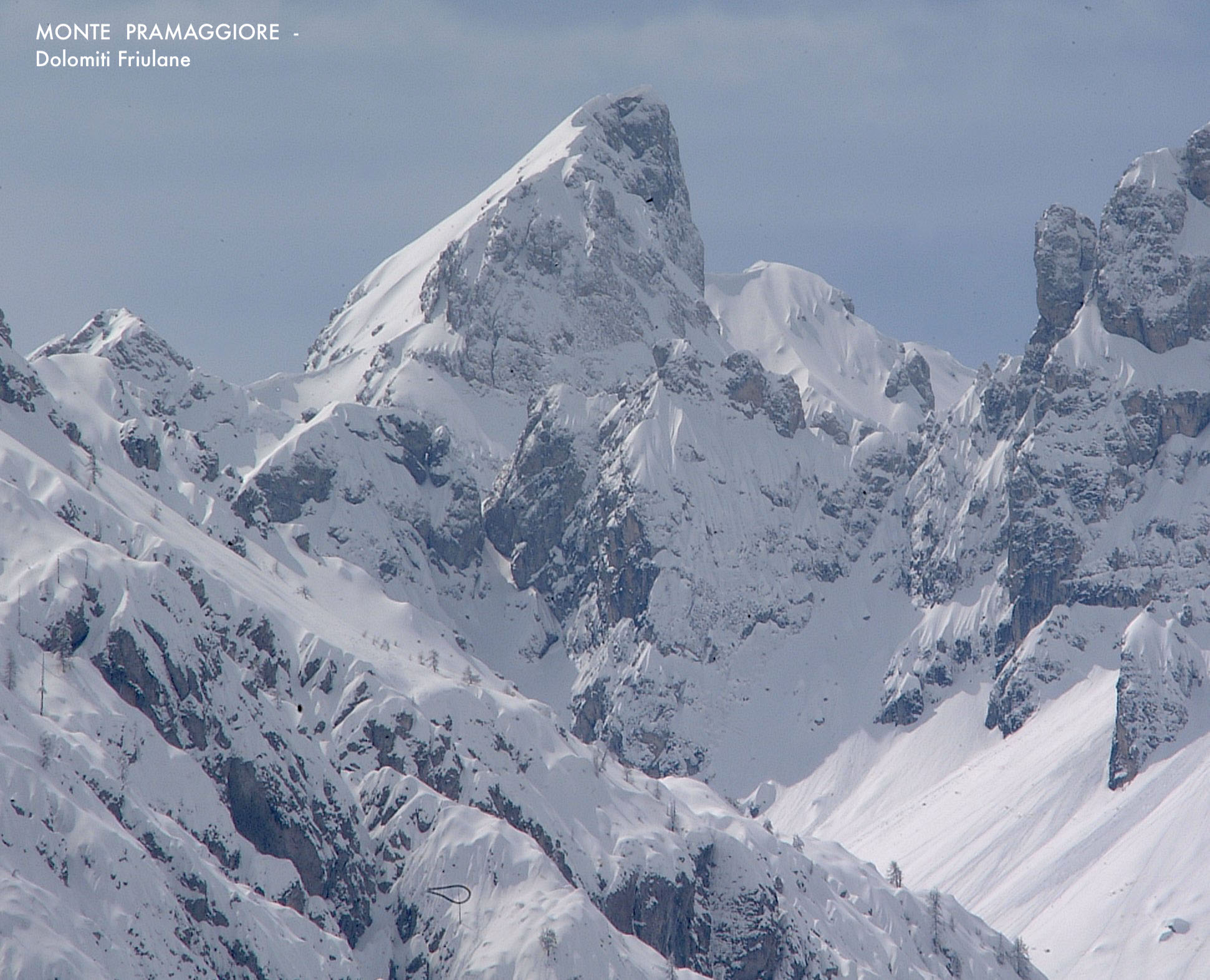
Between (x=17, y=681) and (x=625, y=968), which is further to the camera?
(x=625, y=968)

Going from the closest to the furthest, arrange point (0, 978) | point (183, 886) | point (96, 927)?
point (0, 978)
point (96, 927)
point (183, 886)

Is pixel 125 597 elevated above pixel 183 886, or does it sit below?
above

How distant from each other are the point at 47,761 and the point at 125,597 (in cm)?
3088

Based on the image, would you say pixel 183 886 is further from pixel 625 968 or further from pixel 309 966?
pixel 625 968

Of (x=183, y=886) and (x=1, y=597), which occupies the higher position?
(x=1, y=597)

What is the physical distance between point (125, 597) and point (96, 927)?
44438 millimetres

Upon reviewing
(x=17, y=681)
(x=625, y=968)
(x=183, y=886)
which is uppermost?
(x=17, y=681)

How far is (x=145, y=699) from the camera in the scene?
644ft

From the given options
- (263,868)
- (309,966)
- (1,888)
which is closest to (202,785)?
(263,868)

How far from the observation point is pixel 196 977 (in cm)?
16800

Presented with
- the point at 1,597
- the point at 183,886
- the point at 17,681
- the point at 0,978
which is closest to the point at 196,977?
the point at 183,886

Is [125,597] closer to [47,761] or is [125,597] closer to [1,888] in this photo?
[47,761]

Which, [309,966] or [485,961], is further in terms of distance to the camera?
[485,961]

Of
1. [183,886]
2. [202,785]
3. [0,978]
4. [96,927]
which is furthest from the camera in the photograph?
[202,785]
